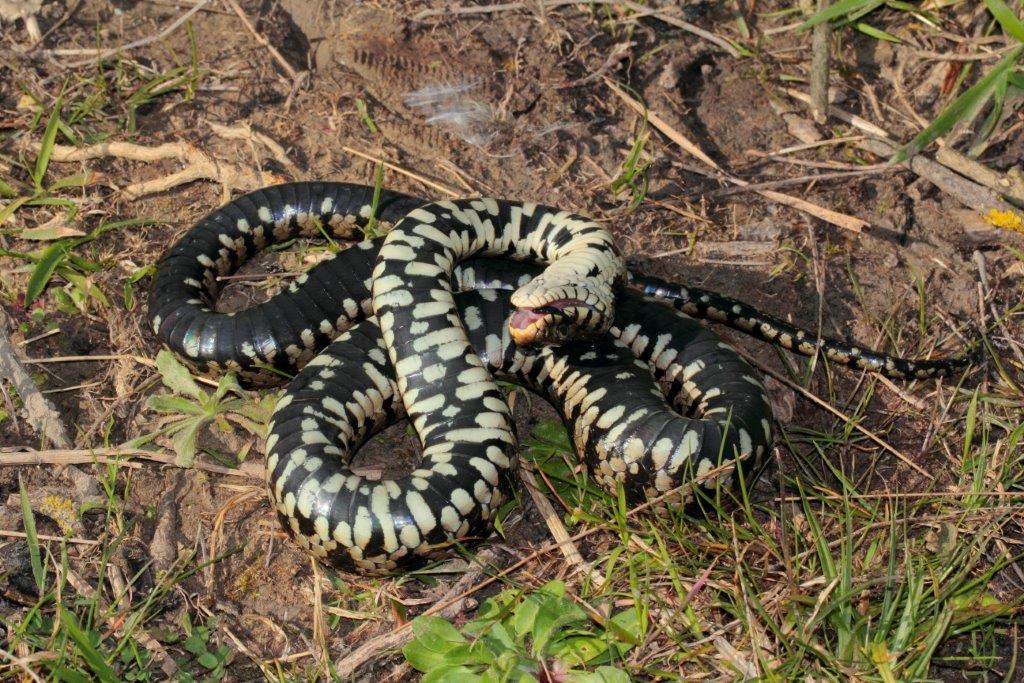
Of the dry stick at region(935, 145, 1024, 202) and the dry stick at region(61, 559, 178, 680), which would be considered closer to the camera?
the dry stick at region(61, 559, 178, 680)

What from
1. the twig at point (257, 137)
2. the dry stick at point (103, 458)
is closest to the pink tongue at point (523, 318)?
the dry stick at point (103, 458)

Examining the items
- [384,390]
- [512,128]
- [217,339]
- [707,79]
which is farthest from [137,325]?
[707,79]

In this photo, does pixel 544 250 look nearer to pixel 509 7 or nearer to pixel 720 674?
pixel 509 7

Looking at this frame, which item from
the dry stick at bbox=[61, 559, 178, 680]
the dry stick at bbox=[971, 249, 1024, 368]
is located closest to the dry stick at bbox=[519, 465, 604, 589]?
the dry stick at bbox=[61, 559, 178, 680]

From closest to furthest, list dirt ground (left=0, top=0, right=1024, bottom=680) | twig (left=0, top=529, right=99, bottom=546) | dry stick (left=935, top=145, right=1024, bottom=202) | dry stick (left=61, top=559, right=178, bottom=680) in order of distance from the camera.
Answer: dry stick (left=61, top=559, right=178, bottom=680)
twig (left=0, top=529, right=99, bottom=546)
dirt ground (left=0, top=0, right=1024, bottom=680)
dry stick (left=935, top=145, right=1024, bottom=202)

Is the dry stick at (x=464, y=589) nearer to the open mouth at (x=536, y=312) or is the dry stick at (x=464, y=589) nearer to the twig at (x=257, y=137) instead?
the open mouth at (x=536, y=312)

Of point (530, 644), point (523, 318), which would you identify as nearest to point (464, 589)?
point (530, 644)

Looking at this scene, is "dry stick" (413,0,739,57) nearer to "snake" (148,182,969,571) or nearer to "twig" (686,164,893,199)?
"twig" (686,164,893,199)
